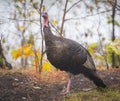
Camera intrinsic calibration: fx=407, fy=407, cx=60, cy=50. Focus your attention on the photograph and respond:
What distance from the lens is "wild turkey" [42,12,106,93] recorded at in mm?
6727

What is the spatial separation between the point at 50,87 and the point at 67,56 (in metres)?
1.12

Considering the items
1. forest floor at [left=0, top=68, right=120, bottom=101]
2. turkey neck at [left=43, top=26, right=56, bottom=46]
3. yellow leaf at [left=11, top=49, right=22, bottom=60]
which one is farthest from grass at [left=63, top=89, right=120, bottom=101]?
yellow leaf at [left=11, top=49, right=22, bottom=60]

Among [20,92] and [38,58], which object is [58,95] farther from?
[38,58]

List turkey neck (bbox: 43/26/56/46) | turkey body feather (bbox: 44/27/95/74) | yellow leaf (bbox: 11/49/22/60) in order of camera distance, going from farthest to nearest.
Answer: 1. yellow leaf (bbox: 11/49/22/60)
2. turkey neck (bbox: 43/26/56/46)
3. turkey body feather (bbox: 44/27/95/74)

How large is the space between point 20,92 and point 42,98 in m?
0.43

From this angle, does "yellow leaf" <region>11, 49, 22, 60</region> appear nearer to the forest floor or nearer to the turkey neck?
the forest floor

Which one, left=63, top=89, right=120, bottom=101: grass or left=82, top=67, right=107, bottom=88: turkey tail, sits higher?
left=82, top=67, right=107, bottom=88: turkey tail

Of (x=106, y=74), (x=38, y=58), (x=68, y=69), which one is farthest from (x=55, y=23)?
(x=68, y=69)

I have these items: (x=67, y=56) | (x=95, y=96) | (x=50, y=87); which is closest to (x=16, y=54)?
(x=50, y=87)

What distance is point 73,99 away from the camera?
670 centimetres

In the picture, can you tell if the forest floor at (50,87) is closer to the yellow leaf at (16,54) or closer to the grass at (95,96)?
the grass at (95,96)

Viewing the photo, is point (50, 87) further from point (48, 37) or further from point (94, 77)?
point (48, 37)

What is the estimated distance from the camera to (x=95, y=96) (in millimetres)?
6945

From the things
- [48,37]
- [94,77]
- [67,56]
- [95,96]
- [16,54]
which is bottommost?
[95,96]
